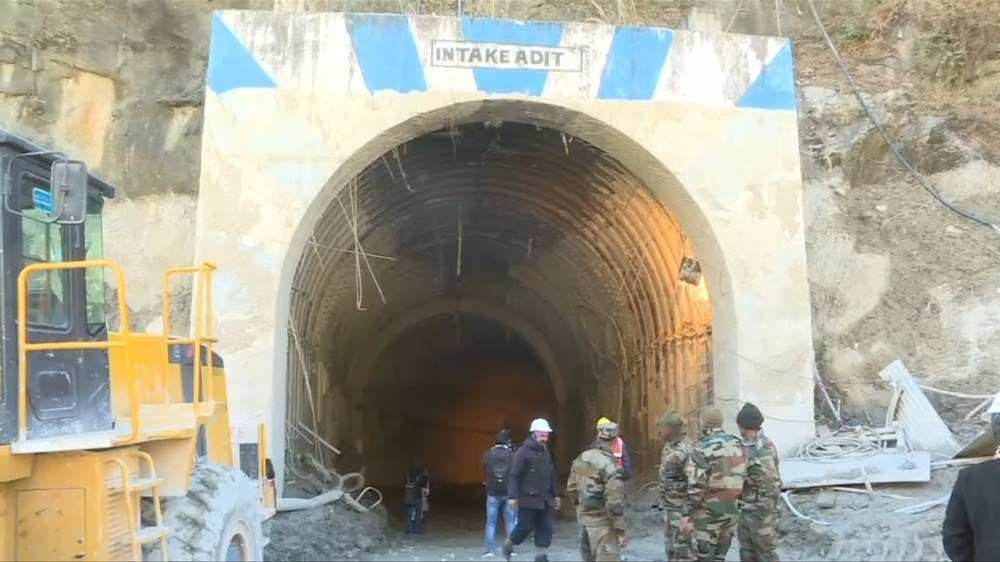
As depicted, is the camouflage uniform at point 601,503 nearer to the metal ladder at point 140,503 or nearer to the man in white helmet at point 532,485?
the man in white helmet at point 532,485

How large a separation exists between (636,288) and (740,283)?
358 cm

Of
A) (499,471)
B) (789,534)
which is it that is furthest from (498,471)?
(789,534)

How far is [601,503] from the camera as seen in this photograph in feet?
25.7

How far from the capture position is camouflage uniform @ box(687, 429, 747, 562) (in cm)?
715

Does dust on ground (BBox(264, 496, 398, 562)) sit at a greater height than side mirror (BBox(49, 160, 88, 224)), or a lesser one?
lesser

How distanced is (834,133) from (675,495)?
673 centimetres

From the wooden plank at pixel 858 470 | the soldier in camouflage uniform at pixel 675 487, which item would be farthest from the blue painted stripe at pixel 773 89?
the soldier in camouflage uniform at pixel 675 487

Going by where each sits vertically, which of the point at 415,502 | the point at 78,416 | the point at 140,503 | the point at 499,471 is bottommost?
the point at 415,502

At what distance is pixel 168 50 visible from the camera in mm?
13070

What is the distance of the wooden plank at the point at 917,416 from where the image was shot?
9.82 m

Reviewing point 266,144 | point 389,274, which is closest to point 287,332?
point 266,144

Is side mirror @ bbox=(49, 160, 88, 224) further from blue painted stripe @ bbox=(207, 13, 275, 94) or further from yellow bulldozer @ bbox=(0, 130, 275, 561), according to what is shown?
blue painted stripe @ bbox=(207, 13, 275, 94)

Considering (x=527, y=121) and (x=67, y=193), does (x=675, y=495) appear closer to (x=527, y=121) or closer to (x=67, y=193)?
(x=527, y=121)

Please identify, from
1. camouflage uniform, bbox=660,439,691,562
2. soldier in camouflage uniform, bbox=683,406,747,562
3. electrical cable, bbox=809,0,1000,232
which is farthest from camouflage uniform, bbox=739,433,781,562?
electrical cable, bbox=809,0,1000,232
